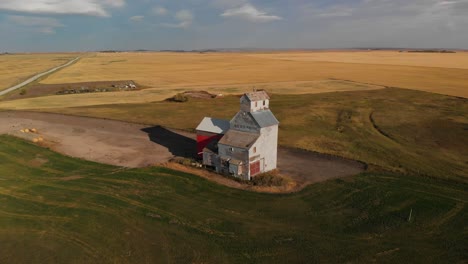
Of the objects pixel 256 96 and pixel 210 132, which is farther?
pixel 210 132

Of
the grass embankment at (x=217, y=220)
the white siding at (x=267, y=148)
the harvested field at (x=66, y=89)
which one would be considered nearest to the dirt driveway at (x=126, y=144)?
the white siding at (x=267, y=148)

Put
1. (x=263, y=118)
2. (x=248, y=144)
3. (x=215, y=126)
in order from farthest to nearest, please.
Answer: (x=215, y=126) → (x=263, y=118) → (x=248, y=144)

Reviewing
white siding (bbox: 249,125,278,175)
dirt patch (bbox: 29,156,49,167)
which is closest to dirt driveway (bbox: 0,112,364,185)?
white siding (bbox: 249,125,278,175)

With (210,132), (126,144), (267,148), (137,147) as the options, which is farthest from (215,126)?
(126,144)

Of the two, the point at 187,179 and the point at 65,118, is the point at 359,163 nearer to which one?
the point at 187,179

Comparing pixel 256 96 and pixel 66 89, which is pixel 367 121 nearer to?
pixel 256 96

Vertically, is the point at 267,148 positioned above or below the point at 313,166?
above

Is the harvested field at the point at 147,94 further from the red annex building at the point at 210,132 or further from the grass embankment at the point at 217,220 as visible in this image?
the grass embankment at the point at 217,220

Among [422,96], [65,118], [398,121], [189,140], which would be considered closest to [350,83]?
[422,96]

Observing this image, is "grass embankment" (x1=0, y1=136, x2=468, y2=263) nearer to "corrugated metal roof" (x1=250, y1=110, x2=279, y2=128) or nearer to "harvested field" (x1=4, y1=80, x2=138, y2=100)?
"corrugated metal roof" (x1=250, y1=110, x2=279, y2=128)
